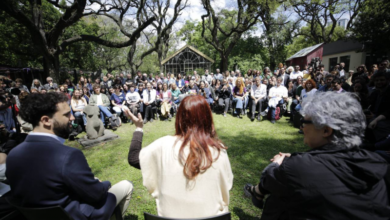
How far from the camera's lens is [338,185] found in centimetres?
111

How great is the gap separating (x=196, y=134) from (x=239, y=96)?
6940 millimetres

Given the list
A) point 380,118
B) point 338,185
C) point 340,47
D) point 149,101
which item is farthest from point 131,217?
point 340,47

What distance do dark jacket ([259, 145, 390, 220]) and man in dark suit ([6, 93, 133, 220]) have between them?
156 cm

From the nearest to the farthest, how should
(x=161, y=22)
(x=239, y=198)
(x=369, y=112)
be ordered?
(x=239, y=198), (x=369, y=112), (x=161, y=22)

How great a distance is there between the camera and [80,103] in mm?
6609

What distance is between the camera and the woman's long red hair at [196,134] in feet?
4.37

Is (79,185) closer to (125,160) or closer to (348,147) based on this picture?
Answer: (348,147)

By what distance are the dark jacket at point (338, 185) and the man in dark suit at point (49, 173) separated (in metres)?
1.56

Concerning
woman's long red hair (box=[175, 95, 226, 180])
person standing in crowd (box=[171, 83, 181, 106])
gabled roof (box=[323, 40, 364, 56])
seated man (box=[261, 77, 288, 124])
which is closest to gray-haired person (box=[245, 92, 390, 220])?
woman's long red hair (box=[175, 95, 226, 180])

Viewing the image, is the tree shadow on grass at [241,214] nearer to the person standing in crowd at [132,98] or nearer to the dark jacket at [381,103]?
the dark jacket at [381,103]

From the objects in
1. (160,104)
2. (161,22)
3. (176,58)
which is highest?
(161,22)

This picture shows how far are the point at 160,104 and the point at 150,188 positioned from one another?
6.92 metres

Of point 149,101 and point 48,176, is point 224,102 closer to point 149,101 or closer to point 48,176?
point 149,101

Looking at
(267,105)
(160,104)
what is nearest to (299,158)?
(267,105)
